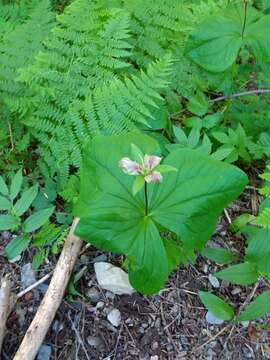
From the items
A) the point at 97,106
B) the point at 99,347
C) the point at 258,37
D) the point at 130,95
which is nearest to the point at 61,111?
the point at 97,106

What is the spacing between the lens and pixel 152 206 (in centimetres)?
178

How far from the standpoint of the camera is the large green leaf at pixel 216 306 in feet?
7.02

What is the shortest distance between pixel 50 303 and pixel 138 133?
84cm

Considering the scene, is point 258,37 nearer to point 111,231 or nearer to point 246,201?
point 246,201

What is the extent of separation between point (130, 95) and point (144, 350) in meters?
1.25

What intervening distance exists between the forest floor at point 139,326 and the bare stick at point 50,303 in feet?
0.30

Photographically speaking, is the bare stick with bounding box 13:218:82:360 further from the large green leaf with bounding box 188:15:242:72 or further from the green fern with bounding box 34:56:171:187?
the large green leaf with bounding box 188:15:242:72

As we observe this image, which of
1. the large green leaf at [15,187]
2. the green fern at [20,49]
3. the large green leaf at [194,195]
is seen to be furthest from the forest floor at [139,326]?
the green fern at [20,49]

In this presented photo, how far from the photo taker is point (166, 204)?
1.76 metres

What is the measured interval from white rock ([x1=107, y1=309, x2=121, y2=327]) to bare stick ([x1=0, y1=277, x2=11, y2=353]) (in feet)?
1.50

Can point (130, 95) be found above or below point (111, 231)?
above

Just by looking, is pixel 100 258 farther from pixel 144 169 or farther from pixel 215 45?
pixel 215 45

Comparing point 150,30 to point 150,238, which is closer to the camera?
point 150,238

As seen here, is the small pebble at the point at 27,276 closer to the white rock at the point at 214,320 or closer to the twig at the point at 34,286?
the twig at the point at 34,286
